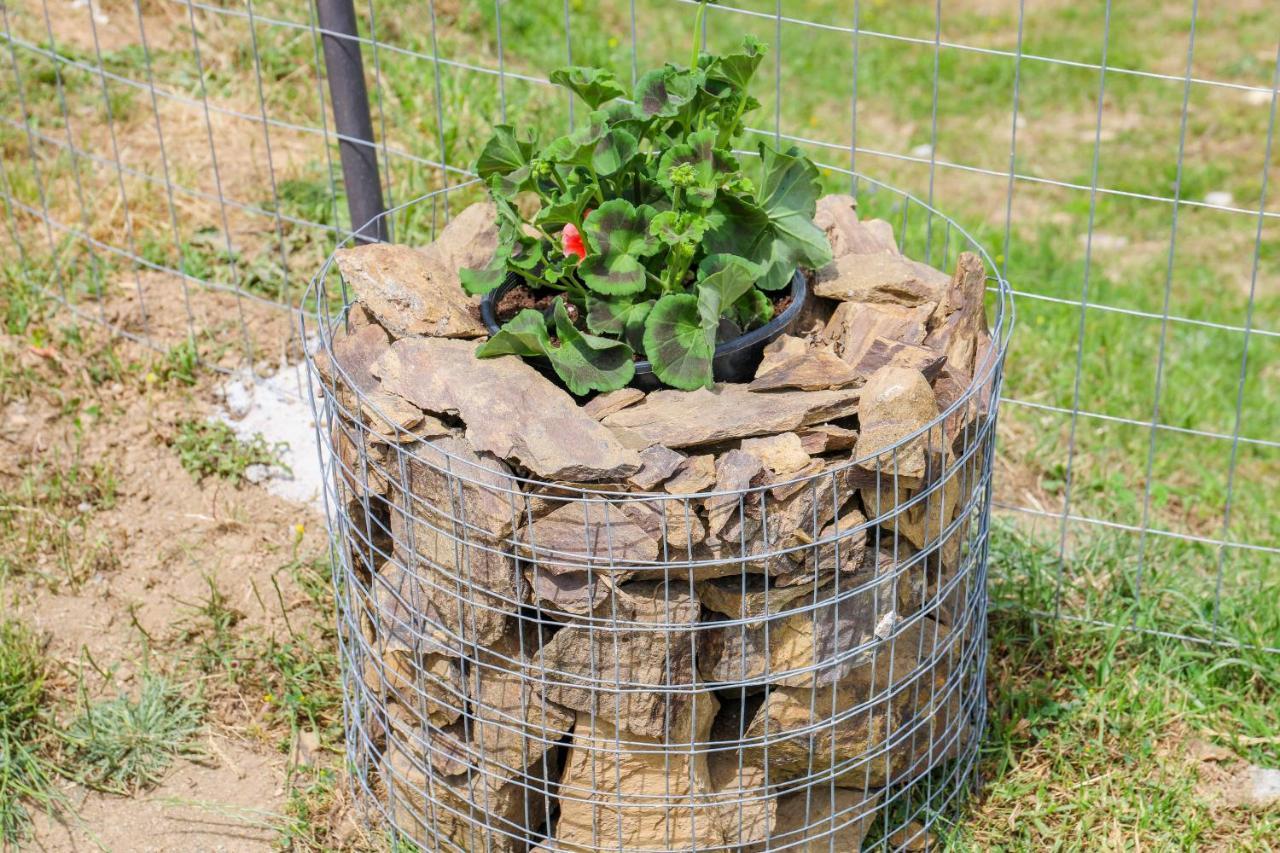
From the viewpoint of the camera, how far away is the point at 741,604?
2.31 m

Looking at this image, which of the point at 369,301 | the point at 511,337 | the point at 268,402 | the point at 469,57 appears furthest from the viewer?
the point at 469,57

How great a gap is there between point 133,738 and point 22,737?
0.73ft

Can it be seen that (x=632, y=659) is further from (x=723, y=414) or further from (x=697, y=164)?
(x=697, y=164)

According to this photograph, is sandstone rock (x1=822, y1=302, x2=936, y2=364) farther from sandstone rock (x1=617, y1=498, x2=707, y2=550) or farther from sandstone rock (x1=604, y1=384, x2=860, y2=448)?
sandstone rock (x1=617, y1=498, x2=707, y2=550)

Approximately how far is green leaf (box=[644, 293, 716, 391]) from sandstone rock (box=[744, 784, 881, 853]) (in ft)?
2.65

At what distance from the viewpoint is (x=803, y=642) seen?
7.80 feet

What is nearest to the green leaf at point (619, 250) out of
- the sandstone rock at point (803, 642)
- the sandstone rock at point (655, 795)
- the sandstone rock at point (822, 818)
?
the sandstone rock at point (803, 642)

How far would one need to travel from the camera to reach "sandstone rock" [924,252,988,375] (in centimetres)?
254

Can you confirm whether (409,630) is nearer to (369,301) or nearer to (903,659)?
(369,301)

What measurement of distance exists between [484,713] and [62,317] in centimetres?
224

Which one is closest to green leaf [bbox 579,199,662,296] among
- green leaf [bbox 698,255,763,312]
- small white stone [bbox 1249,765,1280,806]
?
green leaf [bbox 698,255,763,312]

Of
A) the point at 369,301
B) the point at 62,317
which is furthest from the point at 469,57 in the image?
the point at 369,301

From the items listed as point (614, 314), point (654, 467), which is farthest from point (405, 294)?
point (654, 467)

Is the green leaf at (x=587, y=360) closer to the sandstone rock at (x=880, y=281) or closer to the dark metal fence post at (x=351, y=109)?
the sandstone rock at (x=880, y=281)
